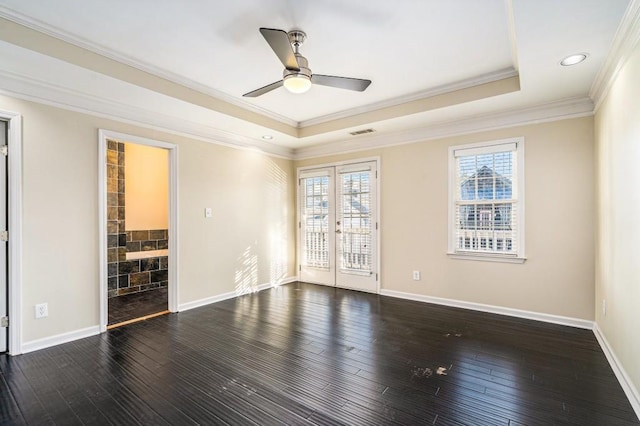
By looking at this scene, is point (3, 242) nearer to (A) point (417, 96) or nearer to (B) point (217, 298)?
(B) point (217, 298)

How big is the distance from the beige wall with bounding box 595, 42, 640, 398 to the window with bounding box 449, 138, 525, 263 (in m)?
0.80

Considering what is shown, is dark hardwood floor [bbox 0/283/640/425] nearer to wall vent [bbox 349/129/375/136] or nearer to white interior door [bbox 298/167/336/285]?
white interior door [bbox 298/167/336/285]

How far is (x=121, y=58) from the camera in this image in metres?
2.84

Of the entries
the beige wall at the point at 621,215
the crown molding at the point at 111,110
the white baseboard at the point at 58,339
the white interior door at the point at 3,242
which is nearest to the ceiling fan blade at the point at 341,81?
the beige wall at the point at 621,215

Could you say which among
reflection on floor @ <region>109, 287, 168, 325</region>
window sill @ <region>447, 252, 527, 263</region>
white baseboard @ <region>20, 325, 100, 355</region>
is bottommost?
reflection on floor @ <region>109, 287, 168, 325</region>

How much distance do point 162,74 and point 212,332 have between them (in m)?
2.71

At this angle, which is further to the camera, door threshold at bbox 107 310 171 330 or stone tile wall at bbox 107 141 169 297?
stone tile wall at bbox 107 141 169 297

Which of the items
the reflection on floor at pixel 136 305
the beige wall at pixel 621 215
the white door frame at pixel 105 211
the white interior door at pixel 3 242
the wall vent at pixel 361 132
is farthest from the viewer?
the wall vent at pixel 361 132

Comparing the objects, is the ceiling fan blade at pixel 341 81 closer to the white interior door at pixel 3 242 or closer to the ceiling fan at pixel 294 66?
the ceiling fan at pixel 294 66

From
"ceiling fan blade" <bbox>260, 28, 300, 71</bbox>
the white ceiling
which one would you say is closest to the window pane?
the white ceiling

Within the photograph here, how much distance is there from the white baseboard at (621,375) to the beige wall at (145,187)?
567cm

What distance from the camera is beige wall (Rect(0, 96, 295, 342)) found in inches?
117

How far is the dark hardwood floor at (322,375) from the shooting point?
79.0 inches

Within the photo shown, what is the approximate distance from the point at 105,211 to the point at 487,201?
451 cm
